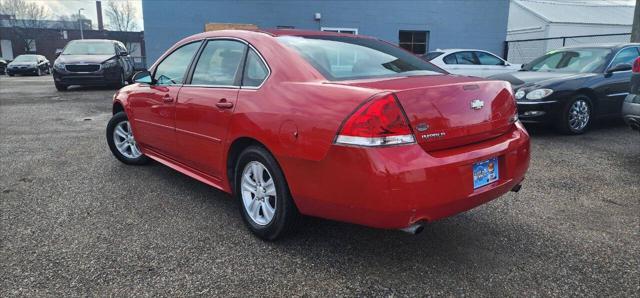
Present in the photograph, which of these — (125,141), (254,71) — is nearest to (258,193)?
(254,71)

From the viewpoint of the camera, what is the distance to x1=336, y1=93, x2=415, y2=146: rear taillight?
7.59 feet

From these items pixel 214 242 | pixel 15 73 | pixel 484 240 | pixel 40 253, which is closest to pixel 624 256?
pixel 484 240

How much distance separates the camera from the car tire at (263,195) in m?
2.82

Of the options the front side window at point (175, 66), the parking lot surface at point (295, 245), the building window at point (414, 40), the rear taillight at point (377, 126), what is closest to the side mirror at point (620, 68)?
the parking lot surface at point (295, 245)

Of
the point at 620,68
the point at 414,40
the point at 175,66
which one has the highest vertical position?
the point at 414,40

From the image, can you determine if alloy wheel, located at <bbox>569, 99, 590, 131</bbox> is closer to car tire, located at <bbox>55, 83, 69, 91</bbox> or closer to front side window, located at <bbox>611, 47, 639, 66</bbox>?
front side window, located at <bbox>611, 47, 639, 66</bbox>

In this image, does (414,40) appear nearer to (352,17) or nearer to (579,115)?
(352,17)

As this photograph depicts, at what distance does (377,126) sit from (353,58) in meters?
1.03

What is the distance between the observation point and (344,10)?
53.3 feet

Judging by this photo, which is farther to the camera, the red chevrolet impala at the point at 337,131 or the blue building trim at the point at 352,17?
the blue building trim at the point at 352,17

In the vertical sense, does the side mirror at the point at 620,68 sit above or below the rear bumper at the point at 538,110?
above

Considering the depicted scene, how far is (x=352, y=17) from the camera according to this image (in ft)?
53.6

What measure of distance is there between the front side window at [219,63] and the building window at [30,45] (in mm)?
57470

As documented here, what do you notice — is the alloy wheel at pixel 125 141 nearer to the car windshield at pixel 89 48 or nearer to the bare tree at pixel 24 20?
the car windshield at pixel 89 48
